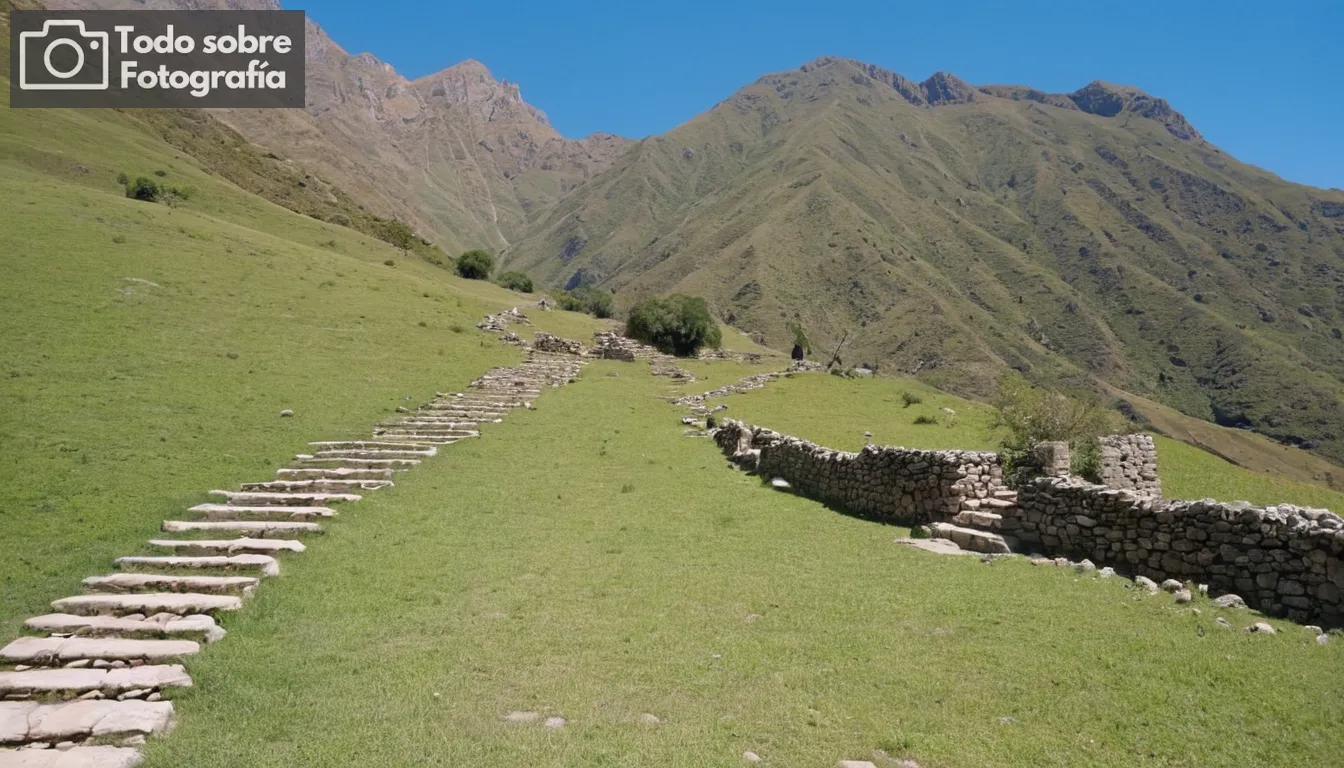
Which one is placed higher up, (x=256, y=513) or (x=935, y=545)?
(x=256, y=513)

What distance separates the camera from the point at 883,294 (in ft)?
552

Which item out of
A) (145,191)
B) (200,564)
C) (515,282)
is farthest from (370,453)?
(515,282)

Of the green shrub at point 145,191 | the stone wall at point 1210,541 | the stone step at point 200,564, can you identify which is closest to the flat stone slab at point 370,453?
the stone step at point 200,564

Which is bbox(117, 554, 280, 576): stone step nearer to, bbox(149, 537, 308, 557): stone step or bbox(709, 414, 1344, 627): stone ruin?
bbox(149, 537, 308, 557): stone step

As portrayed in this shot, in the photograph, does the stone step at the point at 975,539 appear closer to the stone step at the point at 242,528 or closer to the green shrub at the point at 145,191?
the stone step at the point at 242,528

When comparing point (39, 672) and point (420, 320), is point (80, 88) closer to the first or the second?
point (420, 320)

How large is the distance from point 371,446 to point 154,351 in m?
10.6

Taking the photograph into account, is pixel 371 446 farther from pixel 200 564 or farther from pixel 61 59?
pixel 61 59

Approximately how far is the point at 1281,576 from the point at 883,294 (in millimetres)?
166339

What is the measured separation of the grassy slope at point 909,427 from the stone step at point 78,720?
63.3ft

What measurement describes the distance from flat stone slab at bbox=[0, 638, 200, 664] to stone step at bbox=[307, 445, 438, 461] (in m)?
9.53

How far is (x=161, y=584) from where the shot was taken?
917 cm

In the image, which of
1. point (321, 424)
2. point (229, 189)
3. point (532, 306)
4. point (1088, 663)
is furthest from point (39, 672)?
point (229, 189)

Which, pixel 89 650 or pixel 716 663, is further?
pixel 716 663
